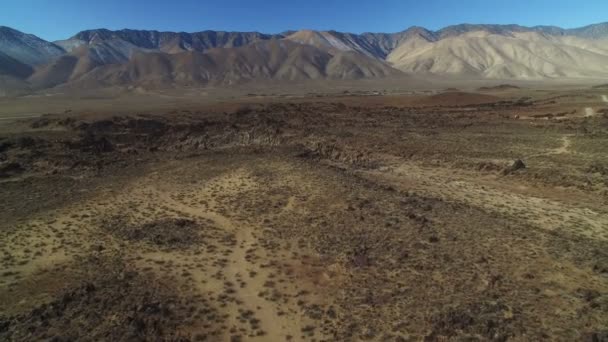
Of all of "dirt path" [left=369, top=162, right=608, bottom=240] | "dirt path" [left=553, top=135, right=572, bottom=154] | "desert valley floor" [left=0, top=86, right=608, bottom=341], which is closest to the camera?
"desert valley floor" [left=0, top=86, right=608, bottom=341]

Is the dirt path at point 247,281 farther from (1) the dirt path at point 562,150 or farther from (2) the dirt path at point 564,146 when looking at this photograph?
(2) the dirt path at point 564,146

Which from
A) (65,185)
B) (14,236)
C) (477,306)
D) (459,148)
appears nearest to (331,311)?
(477,306)

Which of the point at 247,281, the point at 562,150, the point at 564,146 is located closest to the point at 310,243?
the point at 247,281

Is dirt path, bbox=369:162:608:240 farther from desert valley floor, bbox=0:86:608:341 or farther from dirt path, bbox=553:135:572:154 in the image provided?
dirt path, bbox=553:135:572:154

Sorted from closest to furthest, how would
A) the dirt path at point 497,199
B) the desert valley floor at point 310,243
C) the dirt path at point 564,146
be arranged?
the desert valley floor at point 310,243 < the dirt path at point 497,199 < the dirt path at point 564,146

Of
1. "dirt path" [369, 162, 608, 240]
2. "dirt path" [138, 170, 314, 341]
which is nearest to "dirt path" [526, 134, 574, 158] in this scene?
"dirt path" [369, 162, 608, 240]

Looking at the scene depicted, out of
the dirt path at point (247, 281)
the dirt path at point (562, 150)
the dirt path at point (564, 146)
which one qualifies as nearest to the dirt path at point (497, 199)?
the dirt path at point (562, 150)

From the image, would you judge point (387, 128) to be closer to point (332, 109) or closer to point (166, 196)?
point (332, 109)

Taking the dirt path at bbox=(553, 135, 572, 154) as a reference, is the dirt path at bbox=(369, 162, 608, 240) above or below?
below

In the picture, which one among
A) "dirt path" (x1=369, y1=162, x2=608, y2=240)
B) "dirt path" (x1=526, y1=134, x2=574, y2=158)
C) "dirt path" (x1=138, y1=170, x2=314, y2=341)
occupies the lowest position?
"dirt path" (x1=138, y1=170, x2=314, y2=341)
